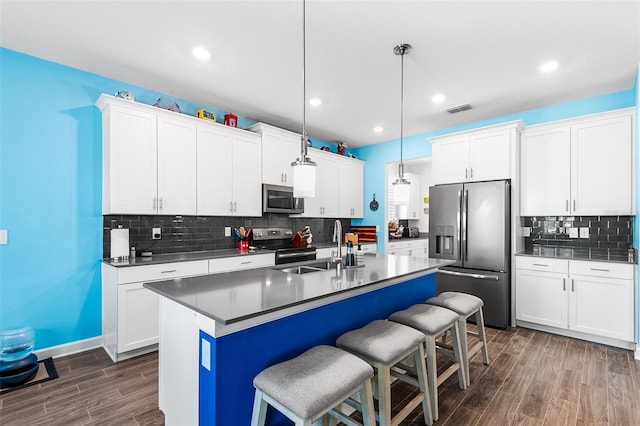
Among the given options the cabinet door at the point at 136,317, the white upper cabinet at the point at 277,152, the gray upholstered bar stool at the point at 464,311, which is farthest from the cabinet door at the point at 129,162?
the gray upholstered bar stool at the point at 464,311

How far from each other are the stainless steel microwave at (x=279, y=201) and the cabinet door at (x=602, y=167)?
3443mm

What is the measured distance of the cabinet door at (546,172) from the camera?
12.0 ft

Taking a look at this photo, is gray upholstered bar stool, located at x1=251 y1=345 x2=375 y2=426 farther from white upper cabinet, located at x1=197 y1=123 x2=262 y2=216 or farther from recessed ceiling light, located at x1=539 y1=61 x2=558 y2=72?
recessed ceiling light, located at x1=539 y1=61 x2=558 y2=72

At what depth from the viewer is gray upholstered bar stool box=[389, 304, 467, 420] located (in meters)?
2.06

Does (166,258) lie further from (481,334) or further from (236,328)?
(481,334)

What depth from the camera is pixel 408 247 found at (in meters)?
6.08

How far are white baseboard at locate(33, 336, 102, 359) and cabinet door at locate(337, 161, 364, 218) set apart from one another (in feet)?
12.3

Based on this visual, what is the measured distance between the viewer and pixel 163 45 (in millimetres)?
2568

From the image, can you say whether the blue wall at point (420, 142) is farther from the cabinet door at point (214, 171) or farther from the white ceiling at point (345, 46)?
the cabinet door at point (214, 171)

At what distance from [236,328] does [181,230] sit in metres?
2.64

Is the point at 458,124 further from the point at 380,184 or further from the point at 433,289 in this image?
the point at 433,289

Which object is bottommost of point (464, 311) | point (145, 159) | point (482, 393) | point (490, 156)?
point (482, 393)

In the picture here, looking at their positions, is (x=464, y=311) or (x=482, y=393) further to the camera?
(x=464, y=311)

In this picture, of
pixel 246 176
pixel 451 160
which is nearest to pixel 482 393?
pixel 451 160
